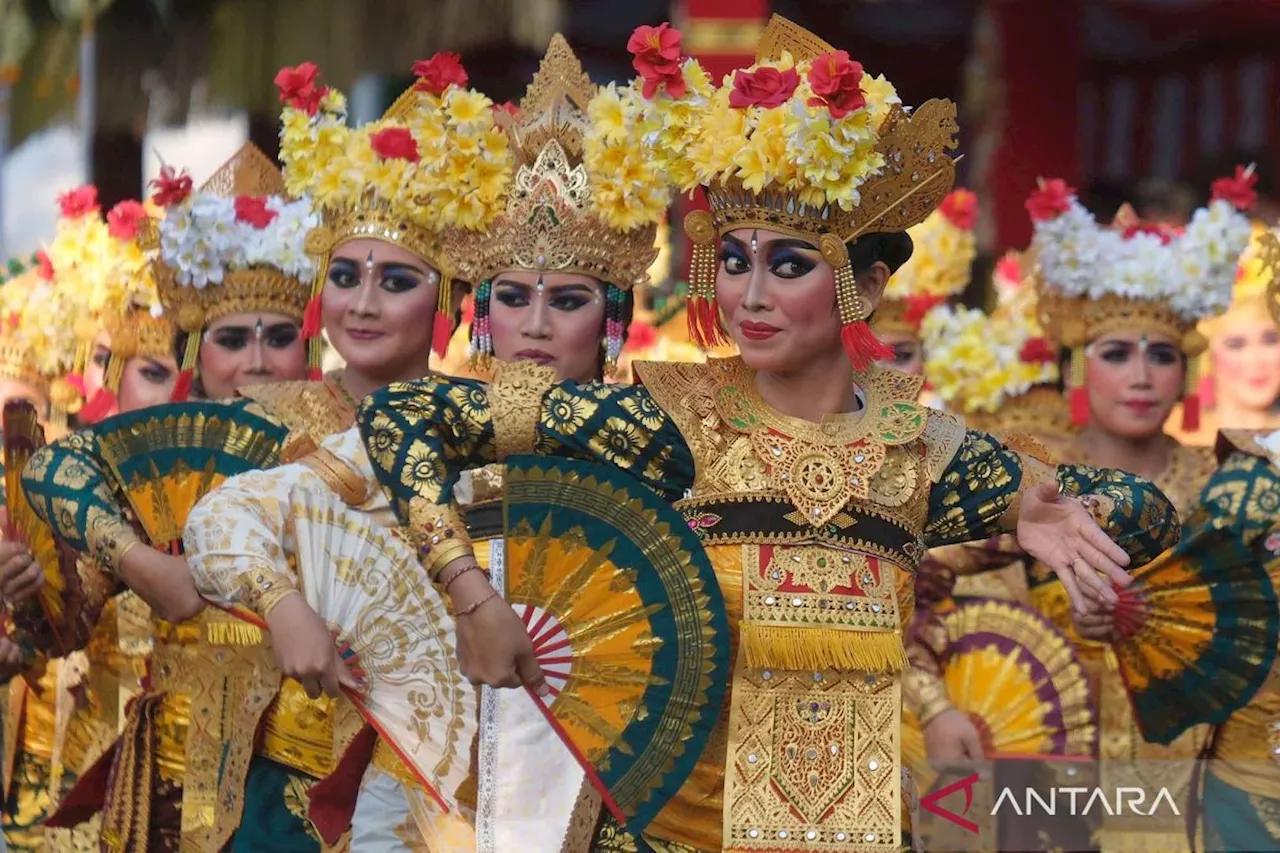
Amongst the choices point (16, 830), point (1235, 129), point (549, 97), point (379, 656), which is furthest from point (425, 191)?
point (1235, 129)

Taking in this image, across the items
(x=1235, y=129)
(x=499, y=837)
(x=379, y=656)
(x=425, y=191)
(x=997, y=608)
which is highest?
(x=1235, y=129)

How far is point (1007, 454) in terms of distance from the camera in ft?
18.1

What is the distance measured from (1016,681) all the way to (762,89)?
3026 mm

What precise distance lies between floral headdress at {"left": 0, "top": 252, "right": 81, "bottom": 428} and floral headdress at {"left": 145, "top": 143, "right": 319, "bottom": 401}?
1581mm

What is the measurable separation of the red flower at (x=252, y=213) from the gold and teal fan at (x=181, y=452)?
1094 mm

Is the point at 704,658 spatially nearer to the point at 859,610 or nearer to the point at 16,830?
the point at 859,610

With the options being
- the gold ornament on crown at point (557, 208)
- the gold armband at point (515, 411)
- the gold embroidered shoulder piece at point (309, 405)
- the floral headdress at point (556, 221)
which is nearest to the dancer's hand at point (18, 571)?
the gold embroidered shoulder piece at point (309, 405)

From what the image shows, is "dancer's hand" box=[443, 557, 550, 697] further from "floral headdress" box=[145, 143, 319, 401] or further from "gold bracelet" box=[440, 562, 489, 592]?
"floral headdress" box=[145, 143, 319, 401]

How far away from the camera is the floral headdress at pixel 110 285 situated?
8.94 meters

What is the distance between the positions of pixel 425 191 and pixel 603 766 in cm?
221

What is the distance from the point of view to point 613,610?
207 inches

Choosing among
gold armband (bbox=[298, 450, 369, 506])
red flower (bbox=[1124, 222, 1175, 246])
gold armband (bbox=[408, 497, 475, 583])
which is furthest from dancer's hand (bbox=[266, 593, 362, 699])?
red flower (bbox=[1124, 222, 1175, 246])

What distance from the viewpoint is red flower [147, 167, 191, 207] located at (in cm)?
782

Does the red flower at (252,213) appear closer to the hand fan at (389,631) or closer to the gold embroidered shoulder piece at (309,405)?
the gold embroidered shoulder piece at (309,405)
